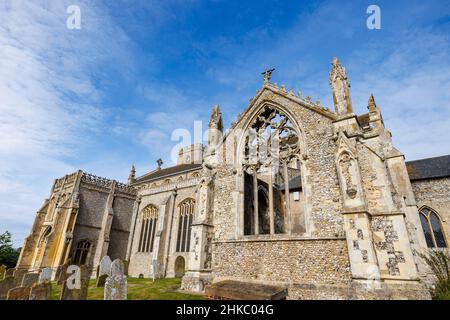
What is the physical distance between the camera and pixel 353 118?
9922 millimetres

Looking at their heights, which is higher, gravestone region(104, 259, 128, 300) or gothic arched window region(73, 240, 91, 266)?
gothic arched window region(73, 240, 91, 266)

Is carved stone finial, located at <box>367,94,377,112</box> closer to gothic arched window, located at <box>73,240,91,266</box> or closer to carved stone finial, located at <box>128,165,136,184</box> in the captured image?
gothic arched window, located at <box>73,240,91,266</box>

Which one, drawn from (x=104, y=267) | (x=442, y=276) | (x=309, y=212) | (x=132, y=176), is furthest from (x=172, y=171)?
(x=442, y=276)

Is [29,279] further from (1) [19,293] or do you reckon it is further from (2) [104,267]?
(1) [19,293]

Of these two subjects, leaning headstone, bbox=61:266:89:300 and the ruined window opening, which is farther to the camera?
the ruined window opening

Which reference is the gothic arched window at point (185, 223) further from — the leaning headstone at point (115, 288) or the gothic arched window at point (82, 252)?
the leaning headstone at point (115, 288)

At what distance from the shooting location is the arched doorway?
2040cm

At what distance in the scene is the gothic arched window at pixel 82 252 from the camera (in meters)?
21.9

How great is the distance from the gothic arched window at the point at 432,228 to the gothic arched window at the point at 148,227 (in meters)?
22.4

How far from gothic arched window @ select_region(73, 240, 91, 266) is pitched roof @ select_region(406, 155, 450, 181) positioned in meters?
27.7

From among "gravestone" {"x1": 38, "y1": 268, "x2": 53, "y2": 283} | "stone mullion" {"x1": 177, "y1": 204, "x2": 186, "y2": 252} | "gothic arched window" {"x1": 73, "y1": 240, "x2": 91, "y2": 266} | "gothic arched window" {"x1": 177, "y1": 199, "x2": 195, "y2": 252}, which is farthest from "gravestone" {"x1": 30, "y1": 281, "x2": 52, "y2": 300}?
"gothic arched window" {"x1": 73, "y1": 240, "x2": 91, "y2": 266}
